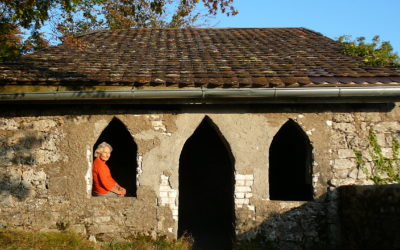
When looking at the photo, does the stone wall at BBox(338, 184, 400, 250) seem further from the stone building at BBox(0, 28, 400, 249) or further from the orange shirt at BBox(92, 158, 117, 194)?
the orange shirt at BBox(92, 158, 117, 194)

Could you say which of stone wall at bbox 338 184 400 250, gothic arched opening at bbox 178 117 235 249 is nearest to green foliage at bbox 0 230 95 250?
stone wall at bbox 338 184 400 250

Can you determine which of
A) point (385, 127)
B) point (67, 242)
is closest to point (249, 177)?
point (385, 127)

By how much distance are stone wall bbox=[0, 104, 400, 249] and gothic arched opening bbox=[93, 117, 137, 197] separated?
2.75m

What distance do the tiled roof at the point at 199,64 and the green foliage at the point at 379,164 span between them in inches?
41.1

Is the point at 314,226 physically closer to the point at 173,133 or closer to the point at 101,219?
the point at 173,133

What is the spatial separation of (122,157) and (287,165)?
3.85 meters

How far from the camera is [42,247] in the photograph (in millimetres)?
5285

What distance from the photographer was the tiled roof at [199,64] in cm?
588

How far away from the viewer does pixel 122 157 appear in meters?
9.02

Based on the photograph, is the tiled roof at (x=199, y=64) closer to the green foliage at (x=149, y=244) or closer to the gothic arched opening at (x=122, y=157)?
the gothic arched opening at (x=122, y=157)

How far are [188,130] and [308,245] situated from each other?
8.48ft

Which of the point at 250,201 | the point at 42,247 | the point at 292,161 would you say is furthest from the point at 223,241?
the point at 42,247

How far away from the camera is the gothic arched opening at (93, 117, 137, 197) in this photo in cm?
888

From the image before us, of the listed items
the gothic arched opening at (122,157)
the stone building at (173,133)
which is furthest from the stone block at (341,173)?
the gothic arched opening at (122,157)
